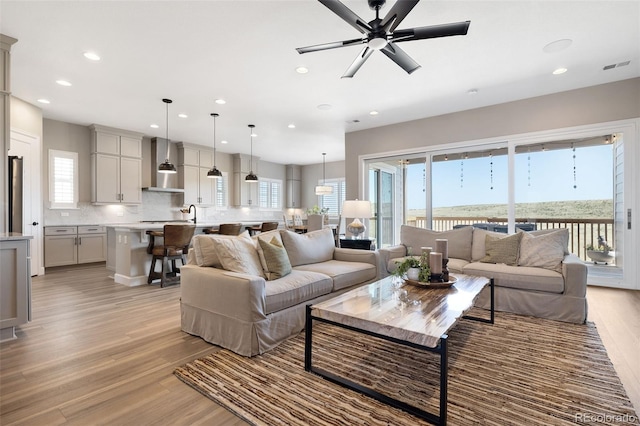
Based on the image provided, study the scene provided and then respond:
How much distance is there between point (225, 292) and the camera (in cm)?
246

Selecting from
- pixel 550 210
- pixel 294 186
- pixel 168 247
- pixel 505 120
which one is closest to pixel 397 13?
pixel 505 120

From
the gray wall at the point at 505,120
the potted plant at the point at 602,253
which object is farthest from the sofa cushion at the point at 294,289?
the potted plant at the point at 602,253

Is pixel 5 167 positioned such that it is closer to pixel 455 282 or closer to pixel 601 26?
pixel 455 282

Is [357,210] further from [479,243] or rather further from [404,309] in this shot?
[404,309]

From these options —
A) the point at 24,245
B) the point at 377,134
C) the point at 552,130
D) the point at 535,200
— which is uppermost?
the point at 377,134

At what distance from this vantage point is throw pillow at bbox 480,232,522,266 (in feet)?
12.1

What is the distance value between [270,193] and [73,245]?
5.83 metres

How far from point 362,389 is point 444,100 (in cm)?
453

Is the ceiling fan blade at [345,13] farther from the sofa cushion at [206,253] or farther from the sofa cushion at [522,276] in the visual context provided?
the sofa cushion at [522,276]

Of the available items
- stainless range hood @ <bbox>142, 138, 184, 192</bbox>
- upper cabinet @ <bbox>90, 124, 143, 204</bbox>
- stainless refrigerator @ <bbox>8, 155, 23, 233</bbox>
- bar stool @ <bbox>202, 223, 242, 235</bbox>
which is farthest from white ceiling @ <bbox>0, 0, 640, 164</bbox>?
bar stool @ <bbox>202, 223, 242, 235</bbox>

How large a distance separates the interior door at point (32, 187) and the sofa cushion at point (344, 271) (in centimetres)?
507

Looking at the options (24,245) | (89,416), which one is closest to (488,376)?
(89,416)

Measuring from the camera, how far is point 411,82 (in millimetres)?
4270

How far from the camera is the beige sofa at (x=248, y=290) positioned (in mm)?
2367
